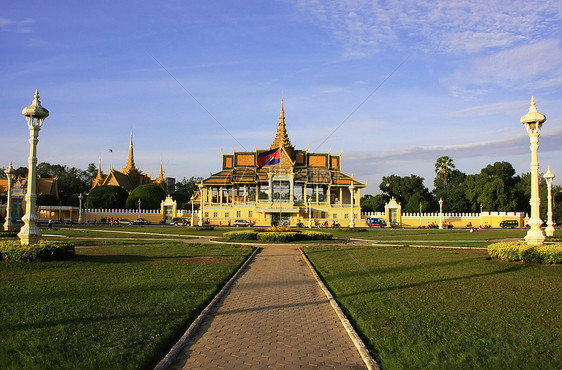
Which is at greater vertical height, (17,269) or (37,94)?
(37,94)

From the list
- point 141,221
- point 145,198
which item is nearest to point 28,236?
point 141,221

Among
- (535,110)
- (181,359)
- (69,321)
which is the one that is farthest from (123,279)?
(535,110)

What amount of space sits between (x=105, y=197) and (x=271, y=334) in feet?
224

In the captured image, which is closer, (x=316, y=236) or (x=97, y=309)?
(x=97, y=309)

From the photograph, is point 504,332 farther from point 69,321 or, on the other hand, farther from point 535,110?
point 535,110

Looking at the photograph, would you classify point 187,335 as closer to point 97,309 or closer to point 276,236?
→ point 97,309

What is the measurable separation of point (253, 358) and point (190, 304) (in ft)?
10.5

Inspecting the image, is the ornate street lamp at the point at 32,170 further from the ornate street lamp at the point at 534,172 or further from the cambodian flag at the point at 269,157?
the cambodian flag at the point at 269,157

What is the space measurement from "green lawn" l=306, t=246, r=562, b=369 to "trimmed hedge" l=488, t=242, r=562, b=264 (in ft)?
1.83

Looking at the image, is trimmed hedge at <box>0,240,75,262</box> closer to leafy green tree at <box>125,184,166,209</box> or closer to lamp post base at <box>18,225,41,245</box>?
lamp post base at <box>18,225,41,245</box>

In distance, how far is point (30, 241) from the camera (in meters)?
15.1

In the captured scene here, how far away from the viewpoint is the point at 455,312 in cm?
810

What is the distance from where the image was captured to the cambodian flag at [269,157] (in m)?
67.2

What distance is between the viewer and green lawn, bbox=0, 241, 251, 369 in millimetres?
5684
